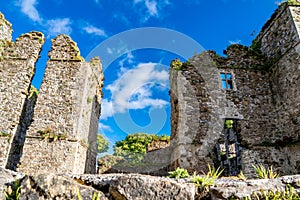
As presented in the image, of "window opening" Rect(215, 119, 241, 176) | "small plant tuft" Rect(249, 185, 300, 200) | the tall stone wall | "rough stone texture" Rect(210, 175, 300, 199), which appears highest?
the tall stone wall

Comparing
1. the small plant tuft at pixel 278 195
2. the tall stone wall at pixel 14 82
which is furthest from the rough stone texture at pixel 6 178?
the tall stone wall at pixel 14 82

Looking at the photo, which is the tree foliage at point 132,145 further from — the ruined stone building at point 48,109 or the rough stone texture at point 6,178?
the rough stone texture at point 6,178

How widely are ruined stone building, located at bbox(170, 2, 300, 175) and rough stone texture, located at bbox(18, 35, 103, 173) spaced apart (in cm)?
497

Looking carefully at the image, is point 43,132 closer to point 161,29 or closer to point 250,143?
point 161,29

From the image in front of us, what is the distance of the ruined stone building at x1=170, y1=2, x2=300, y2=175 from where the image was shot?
11703 millimetres

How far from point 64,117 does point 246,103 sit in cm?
1010

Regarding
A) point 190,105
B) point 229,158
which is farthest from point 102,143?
point 190,105

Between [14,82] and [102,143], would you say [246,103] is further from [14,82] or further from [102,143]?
[102,143]

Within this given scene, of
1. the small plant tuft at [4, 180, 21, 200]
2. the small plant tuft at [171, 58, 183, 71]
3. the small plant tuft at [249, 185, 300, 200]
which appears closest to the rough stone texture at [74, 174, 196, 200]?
the small plant tuft at [249, 185, 300, 200]

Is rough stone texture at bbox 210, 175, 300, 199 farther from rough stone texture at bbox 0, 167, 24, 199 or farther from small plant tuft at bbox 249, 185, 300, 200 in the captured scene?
rough stone texture at bbox 0, 167, 24, 199

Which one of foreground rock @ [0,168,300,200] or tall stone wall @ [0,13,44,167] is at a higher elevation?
tall stone wall @ [0,13,44,167]

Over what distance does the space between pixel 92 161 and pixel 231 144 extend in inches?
471

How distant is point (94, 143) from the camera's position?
14781mm

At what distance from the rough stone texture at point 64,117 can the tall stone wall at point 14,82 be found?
0.95m
